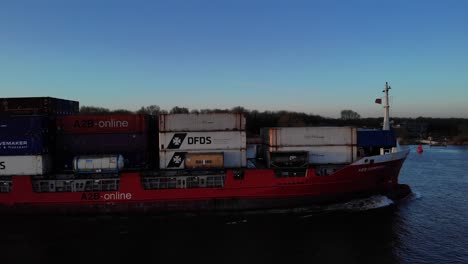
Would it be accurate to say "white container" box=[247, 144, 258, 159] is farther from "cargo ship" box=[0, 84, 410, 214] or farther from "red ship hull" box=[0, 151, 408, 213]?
"red ship hull" box=[0, 151, 408, 213]

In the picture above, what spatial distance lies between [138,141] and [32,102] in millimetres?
8463

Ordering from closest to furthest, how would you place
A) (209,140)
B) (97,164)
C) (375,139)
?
(97,164), (209,140), (375,139)

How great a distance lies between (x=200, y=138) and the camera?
1051 inches

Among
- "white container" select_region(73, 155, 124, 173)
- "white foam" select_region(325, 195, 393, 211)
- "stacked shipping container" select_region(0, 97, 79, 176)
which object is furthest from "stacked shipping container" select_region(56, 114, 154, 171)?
"white foam" select_region(325, 195, 393, 211)

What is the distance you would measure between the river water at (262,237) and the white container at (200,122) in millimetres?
6612

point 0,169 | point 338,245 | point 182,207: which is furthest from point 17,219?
point 338,245

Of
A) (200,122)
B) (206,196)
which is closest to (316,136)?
(200,122)

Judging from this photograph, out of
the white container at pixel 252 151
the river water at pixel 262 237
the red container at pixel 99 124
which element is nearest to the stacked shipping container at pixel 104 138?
the red container at pixel 99 124

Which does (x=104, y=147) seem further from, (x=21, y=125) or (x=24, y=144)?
(x=21, y=125)

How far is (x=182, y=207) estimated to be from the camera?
2644cm

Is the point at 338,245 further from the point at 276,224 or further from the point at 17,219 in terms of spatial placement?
the point at 17,219

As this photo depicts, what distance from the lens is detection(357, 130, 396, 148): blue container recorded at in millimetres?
28141

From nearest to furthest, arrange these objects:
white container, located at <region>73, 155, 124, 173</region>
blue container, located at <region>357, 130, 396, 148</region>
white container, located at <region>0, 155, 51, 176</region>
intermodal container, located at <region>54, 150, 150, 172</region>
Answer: white container, located at <region>73, 155, 124, 173</region>, white container, located at <region>0, 155, 51, 176</region>, intermodal container, located at <region>54, 150, 150, 172</region>, blue container, located at <region>357, 130, 396, 148</region>

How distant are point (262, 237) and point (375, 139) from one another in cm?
1275
